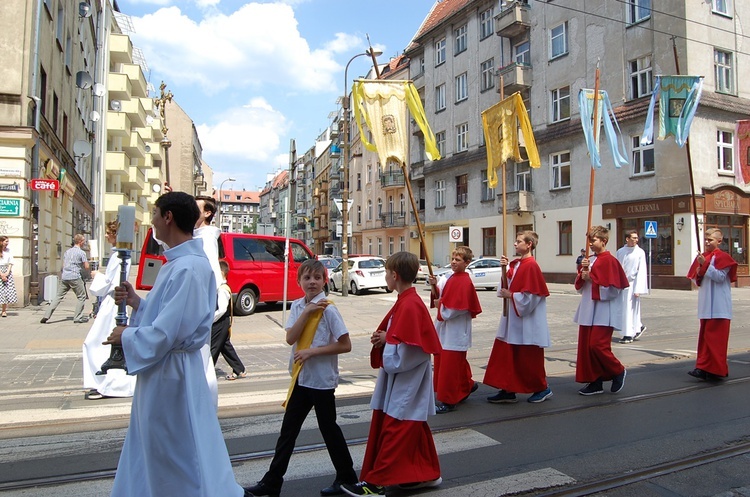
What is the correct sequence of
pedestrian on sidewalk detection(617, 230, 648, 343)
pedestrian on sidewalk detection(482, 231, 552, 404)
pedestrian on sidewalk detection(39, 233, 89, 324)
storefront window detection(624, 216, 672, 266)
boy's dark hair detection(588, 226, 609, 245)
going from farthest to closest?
storefront window detection(624, 216, 672, 266)
pedestrian on sidewalk detection(39, 233, 89, 324)
pedestrian on sidewalk detection(617, 230, 648, 343)
boy's dark hair detection(588, 226, 609, 245)
pedestrian on sidewalk detection(482, 231, 552, 404)

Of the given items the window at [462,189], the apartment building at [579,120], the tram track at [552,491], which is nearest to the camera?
the tram track at [552,491]

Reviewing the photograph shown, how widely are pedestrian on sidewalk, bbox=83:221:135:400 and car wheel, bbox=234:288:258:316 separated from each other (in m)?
8.78

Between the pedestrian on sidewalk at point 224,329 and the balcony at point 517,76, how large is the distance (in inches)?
1123

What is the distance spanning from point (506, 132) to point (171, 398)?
6.43 m

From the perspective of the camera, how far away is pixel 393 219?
164 ft

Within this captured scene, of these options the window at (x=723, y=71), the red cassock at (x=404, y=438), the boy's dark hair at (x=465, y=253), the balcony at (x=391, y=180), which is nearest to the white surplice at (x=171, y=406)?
the red cassock at (x=404, y=438)

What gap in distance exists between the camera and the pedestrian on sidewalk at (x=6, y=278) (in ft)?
42.6

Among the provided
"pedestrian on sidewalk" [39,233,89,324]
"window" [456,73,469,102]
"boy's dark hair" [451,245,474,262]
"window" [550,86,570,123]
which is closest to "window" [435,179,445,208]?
"window" [456,73,469,102]

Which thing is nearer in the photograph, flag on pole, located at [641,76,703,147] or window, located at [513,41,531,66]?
flag on pole, located at [641,76,703,147]

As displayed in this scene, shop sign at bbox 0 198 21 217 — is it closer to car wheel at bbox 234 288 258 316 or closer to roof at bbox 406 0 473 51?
car wheel at bbox 234 288 258 316

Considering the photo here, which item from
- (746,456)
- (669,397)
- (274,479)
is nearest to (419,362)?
(274,479)

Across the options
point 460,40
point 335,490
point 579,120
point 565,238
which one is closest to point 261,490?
point 335,490

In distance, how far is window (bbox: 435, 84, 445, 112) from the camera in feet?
137

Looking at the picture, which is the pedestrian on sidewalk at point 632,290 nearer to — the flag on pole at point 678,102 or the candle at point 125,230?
the flag on pole at point 678,102
